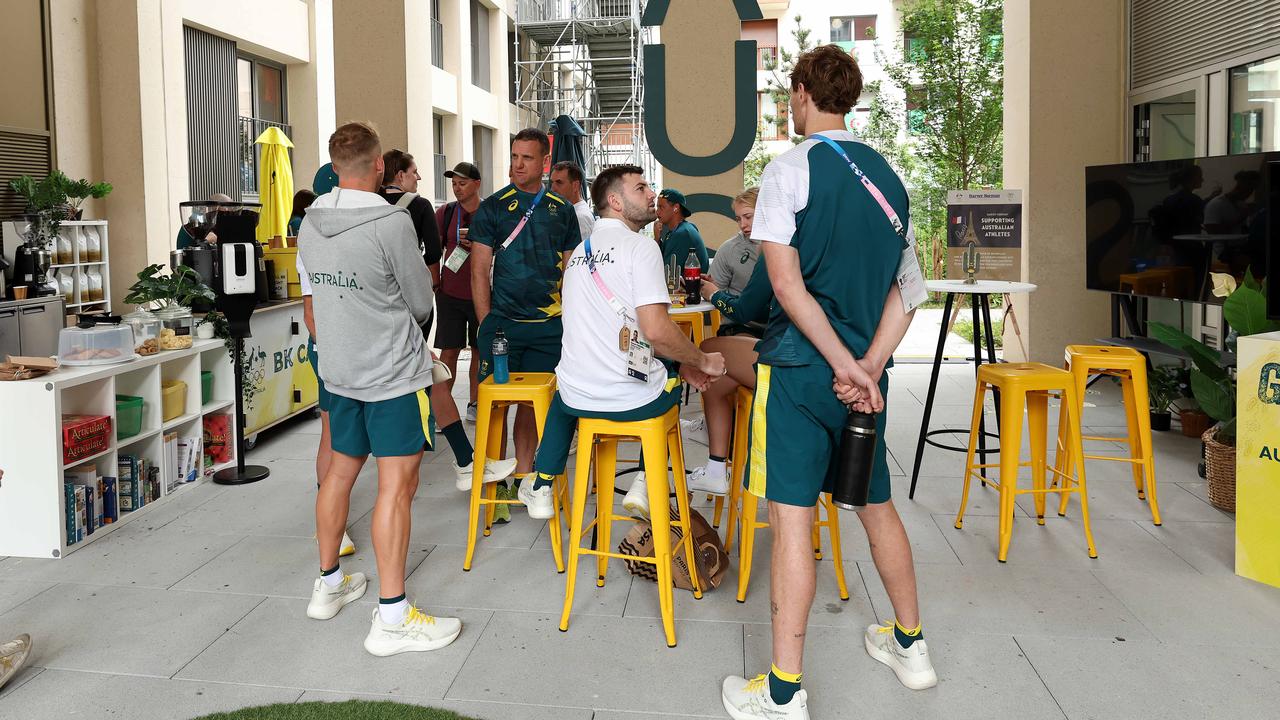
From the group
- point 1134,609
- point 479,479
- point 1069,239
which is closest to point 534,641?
point 479,479

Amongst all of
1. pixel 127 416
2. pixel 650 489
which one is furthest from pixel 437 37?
pixel 650 489

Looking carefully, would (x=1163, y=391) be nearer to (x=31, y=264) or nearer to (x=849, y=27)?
(x=31, y=264)

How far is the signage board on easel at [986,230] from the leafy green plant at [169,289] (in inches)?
165

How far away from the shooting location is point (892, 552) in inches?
103

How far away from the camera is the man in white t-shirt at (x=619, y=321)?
118 inches

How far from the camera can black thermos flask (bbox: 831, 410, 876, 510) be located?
2371 millimetres

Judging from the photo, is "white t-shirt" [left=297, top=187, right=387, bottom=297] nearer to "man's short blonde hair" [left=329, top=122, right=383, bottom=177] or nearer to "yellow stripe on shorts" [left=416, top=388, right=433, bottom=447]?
"man's short blonde hair" [left=329, top=122, right=383, bottom=177]

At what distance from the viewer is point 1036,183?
25.0ft

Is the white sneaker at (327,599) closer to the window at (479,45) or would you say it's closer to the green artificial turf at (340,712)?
the green artificial turf at (340,712)

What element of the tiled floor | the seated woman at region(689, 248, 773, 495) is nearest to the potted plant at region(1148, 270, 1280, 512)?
the tiled floor

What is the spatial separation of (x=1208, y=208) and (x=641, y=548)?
14.2ft

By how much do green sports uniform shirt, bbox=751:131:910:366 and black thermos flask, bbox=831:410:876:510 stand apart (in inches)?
7.1

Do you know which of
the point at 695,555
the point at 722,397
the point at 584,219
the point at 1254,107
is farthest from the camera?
the point at 1254,107

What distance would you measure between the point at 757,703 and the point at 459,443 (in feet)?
6.44
